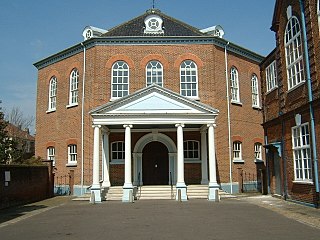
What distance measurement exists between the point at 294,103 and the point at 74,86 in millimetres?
16055

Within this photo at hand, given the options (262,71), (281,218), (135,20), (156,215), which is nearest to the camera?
(281,218)

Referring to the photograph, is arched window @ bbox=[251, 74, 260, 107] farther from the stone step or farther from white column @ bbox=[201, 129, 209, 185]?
the stone step

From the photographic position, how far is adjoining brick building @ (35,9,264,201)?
23344 mm

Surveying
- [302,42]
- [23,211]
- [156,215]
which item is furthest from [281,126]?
[23,211]

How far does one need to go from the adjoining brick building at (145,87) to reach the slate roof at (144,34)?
74 millimetres

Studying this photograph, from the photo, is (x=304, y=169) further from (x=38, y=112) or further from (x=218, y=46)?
(x=38, y=112)

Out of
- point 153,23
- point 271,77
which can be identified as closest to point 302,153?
point 271,77

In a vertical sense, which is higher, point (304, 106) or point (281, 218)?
point (304, 106)

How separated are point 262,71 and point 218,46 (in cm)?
465

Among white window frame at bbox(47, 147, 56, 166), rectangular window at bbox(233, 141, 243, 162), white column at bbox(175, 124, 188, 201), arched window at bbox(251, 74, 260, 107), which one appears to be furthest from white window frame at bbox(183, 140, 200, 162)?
white window frame at bbox(47, 147, 56, 166)

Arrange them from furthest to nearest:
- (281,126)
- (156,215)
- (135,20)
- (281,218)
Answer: (135,20) → (281,126) → (156,215) → (281,218)

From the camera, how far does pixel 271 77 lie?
66.8 feet

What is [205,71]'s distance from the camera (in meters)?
24.6

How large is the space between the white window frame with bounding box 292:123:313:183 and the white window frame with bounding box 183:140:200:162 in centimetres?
797
